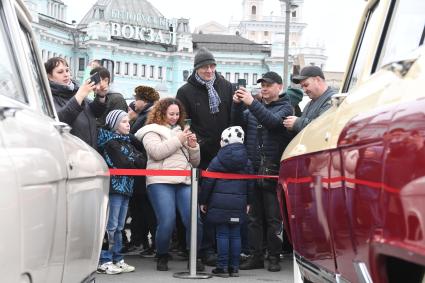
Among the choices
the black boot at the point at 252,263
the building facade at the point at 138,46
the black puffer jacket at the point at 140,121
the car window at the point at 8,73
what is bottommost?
the black boot at the point at 252,263

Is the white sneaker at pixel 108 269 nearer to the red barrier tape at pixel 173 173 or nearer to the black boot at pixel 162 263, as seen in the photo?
the black boot at pixel 162 263

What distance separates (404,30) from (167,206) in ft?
19.4

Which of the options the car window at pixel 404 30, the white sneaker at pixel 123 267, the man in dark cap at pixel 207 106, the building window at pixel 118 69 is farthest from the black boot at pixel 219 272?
the building window at pixel 118 69

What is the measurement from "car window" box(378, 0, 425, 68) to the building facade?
105m

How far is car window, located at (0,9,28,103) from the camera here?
334 cm

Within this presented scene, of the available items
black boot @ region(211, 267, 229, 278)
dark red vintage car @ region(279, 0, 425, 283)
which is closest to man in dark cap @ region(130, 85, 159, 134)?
black boot @ region(211, 267, 229, 278)

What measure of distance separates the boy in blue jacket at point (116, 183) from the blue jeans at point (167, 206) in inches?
12.3

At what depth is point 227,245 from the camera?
9086mm

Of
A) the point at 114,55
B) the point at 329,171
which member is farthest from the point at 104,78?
the point at 114,55

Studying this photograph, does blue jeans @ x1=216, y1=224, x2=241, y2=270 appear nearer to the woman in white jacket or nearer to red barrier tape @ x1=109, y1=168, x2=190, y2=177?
the woman in white jacket

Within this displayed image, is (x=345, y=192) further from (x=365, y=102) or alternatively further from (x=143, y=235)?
(x=143, y=235)

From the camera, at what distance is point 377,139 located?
8.98ft

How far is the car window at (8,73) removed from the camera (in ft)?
A: 11.0

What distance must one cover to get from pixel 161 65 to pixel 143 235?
11566 centimetres
